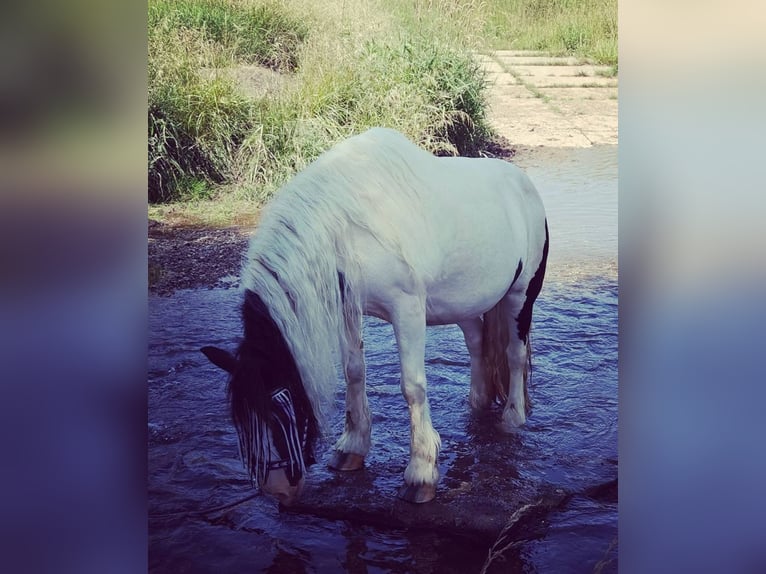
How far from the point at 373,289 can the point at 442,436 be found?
2.40 ft

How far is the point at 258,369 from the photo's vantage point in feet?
8.70

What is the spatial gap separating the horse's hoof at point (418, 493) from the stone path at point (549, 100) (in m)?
1.39

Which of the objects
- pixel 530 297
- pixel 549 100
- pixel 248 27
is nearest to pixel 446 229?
pixel 530 297

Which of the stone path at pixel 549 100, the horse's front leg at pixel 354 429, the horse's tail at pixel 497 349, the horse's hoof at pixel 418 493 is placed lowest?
the horse's hoof at pixel 418 493

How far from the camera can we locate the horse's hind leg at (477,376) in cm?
334

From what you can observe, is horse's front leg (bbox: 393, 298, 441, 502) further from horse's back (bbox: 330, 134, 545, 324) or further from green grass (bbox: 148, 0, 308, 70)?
green grass (bbox: 148, 0, 308, 70)

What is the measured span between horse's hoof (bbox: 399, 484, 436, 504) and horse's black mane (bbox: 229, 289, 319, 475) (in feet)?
2.13

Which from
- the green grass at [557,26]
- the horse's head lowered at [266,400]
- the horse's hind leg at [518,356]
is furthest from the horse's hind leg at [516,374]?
the green grass at [557,26]

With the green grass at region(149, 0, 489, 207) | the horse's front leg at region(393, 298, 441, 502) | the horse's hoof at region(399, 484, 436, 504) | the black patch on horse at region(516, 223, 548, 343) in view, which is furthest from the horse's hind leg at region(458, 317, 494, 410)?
the green grass at region(149, 0, 489, 207)

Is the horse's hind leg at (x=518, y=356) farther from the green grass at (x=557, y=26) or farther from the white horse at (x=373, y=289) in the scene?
the green grass at (x=557, y=26)
